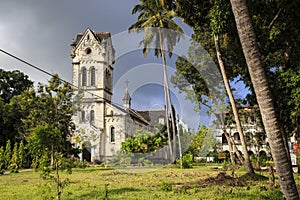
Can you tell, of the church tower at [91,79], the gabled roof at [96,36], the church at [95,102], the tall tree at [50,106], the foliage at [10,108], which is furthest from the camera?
the gabled roof at [96,36]

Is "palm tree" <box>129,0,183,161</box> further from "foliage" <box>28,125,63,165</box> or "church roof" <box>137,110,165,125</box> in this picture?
"foliage" <box>28,125,63,165</box>

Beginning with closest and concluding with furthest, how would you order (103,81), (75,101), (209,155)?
(75,101)
(103,81)
(209,155)

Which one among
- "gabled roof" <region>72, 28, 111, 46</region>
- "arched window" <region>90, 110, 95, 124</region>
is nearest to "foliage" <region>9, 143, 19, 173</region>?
"arched window" <region>90, 110, 95, 124</region>

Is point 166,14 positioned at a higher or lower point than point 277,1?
higher

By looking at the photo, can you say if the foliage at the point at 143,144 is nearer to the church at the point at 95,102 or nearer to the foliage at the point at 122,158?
the foliage at the point at 122,158

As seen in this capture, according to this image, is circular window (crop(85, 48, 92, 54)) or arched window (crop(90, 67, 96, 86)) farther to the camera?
arched window (crop(90, 67, 96, 86))

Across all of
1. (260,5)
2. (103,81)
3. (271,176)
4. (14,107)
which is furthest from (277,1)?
(103,81)

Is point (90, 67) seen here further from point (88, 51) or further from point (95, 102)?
point (95, 102)

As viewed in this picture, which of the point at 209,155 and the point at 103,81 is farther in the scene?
the point at 209,155

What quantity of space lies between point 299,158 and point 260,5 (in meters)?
10.5

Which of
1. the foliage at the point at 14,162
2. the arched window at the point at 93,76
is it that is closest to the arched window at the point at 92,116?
the arched window at the point at 93,76

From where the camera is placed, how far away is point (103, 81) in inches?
1612

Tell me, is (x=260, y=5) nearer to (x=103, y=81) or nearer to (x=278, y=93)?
(x=278, y=93)

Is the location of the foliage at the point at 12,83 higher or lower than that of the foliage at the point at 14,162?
A: higher
